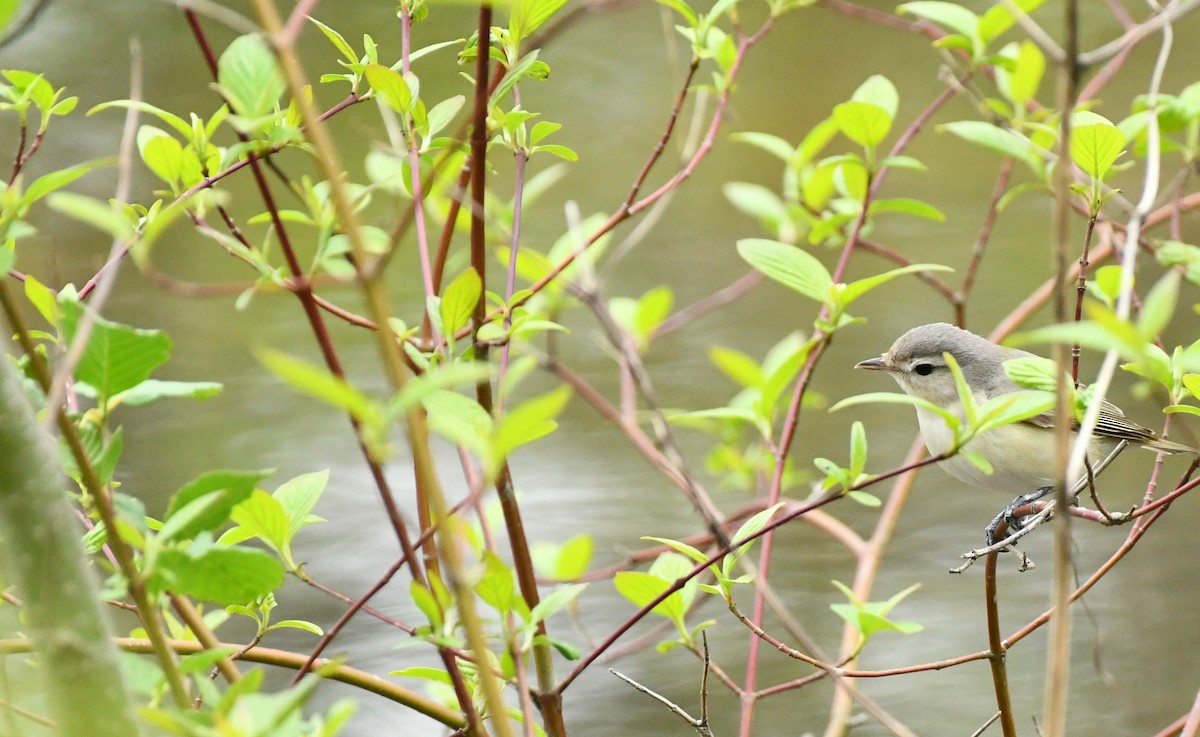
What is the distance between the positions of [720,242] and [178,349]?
1.94m

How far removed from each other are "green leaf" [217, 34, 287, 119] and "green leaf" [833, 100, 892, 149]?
0.76m

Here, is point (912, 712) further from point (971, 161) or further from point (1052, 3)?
point (1052, 3)

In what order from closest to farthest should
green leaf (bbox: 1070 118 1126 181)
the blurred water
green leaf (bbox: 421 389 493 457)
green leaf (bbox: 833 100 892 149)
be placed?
green leaf (bbox: 421 389 493 457) → green leaf (bbox: 1070 118 1126 181) → green leaf (bbox: 833 100 892 149) → the blurred water

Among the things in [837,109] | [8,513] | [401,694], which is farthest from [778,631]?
[8,513]

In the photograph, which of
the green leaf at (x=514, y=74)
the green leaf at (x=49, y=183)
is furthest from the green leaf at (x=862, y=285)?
the green leaf at (x=49, y=183)

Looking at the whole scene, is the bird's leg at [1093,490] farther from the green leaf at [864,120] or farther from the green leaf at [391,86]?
the green leaf at [391,86]

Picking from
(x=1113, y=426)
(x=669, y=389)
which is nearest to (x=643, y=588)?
(x=1113, y=426)

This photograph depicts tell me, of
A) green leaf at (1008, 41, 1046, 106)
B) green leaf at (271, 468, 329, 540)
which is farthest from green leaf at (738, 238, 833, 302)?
green leaf at (1008, 41, 1046, 106)

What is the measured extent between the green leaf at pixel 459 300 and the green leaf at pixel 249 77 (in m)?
0.19

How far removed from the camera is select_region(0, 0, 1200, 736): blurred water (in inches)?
108

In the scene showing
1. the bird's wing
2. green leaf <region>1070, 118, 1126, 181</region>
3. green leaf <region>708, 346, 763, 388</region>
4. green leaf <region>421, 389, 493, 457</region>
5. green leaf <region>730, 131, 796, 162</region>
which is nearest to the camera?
green leaf <region>421, 389, 493, 457</region>

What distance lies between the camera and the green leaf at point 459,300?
0.95 meters

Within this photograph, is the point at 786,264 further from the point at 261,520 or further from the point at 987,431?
the point at 987,431

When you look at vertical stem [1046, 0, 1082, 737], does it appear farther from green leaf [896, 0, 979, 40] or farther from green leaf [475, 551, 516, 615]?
green leaf [896, 0, 979, 40]
